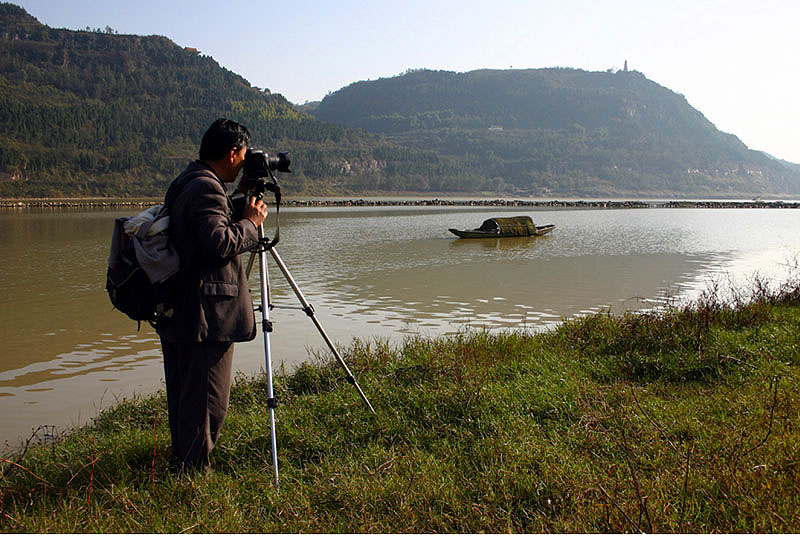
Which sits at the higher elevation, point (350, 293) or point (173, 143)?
point (173, 143)

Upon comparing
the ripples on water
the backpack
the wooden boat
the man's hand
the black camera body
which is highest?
the black camera body

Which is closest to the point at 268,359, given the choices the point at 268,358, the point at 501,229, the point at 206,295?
the point at 268,358

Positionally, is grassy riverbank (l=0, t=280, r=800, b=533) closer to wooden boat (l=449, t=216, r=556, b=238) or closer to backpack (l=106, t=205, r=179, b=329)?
backpack (l=106, t=205, r=179, b=329)

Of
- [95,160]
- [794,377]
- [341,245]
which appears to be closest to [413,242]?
[341,245]

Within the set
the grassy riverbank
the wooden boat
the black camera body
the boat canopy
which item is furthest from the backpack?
the boat canopy

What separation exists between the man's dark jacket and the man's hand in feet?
0.36

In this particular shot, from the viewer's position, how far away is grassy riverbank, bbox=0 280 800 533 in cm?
287

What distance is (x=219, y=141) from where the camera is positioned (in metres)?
3.39

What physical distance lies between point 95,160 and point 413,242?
88.4 m

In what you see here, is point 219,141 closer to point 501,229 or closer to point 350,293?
point 350,293

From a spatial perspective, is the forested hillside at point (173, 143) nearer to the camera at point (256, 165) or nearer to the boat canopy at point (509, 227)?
the boat canopy at point (509, 227)

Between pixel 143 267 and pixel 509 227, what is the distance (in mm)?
24058

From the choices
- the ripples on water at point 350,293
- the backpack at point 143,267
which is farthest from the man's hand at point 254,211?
the ripples on water at point 350,293

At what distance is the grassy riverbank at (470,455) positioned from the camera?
2865mm
